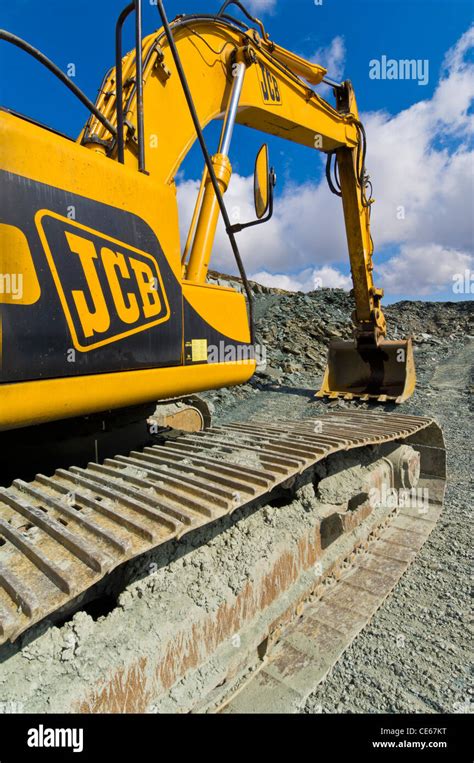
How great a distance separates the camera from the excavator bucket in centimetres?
700

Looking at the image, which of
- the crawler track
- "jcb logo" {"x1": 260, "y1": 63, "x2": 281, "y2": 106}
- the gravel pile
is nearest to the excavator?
the crawler track

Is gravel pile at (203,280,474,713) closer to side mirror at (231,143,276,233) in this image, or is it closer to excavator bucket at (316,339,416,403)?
excavator bucket at (316,339,416,403)

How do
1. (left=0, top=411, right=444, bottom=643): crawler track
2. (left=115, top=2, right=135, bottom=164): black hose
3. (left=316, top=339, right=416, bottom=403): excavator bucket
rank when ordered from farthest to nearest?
(left=316, top=339, right=416, bottom=403): excavator bucket < (left=115, top=2, right=135, bottom=164): black hose < (left=0, top=411, right=444, bottom=643): crawler track

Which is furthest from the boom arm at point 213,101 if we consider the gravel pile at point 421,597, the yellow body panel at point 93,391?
the gravel pile at point 421,597

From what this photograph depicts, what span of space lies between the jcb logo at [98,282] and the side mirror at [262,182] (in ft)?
2.70

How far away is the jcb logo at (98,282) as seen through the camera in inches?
62.2

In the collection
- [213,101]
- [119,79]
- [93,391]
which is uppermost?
[213,101]

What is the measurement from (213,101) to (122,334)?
2377 millimetres

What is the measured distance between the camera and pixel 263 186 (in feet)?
7.98
